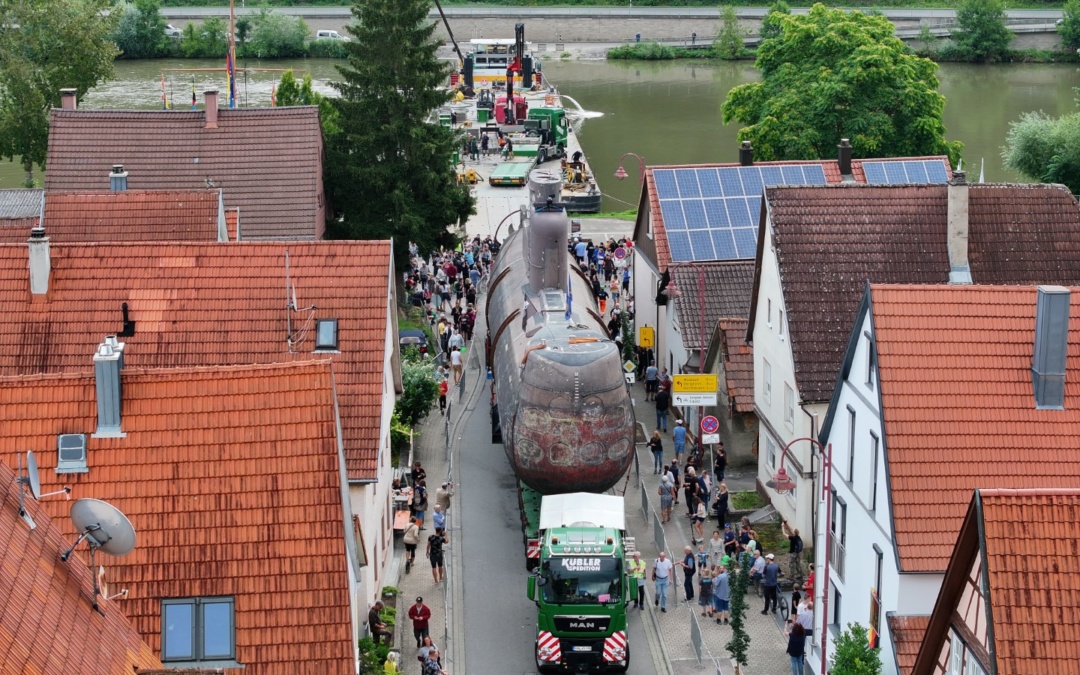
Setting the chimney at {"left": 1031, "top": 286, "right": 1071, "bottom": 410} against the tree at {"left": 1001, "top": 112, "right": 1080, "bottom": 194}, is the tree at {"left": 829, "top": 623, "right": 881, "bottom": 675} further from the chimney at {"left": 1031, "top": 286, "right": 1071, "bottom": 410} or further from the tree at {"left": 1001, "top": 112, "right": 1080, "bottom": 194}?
the tree at {"left": 1001, "top": 112, "right": 1080, "bottom": 194}

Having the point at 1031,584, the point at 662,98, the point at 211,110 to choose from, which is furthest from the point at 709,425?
the point at 662,98

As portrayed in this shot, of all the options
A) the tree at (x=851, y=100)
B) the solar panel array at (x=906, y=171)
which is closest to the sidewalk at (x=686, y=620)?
the solar panel array at (x=906, y=171)

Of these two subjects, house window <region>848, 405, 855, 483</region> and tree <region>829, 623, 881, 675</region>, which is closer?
tree <region>829, 623, 881, 675</region>

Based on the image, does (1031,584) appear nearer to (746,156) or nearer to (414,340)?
(414,340)

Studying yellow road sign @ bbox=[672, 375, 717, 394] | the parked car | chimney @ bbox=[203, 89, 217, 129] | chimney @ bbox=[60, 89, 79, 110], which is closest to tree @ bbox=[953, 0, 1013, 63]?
chimney @ bbox=[60, 89, 79, 110]

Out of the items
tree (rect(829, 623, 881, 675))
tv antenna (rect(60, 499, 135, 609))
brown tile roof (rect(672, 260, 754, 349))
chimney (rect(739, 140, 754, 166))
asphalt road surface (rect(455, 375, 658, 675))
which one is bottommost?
asphalt road surface (rect(455, 375, 658, 675))

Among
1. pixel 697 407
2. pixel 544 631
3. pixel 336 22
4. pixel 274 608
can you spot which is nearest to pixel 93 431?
pixel 274 608

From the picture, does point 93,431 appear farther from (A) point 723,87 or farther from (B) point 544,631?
(A) point 723,87
